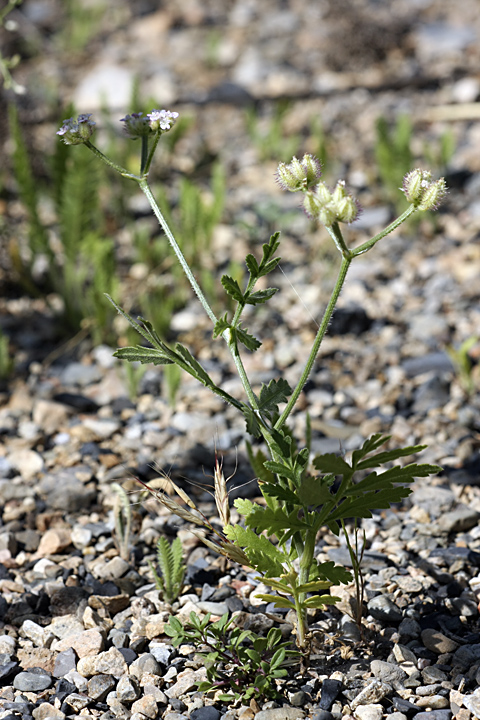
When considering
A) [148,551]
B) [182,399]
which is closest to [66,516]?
[148,551]

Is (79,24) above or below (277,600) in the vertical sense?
above

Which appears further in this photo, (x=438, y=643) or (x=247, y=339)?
(x=438, y=643)

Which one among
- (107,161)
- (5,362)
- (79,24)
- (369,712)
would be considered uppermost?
(79,24)

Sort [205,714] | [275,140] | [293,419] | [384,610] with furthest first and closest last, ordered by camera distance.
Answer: [275,140] → [293,419] → [384,610] → [205,714]

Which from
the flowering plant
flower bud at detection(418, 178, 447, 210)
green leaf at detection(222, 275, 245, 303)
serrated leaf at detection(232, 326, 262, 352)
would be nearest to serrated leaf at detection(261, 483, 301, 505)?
the flowering plant

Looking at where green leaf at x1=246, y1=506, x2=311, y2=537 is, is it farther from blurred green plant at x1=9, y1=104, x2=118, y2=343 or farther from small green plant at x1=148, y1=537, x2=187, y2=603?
blurred green plant at x1=9, y1=104, x2=118, y2=343

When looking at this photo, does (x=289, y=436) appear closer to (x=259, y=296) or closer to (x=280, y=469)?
(x=280, y=469)

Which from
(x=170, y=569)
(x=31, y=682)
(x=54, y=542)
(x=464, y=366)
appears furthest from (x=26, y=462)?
(x=464, y=366)
